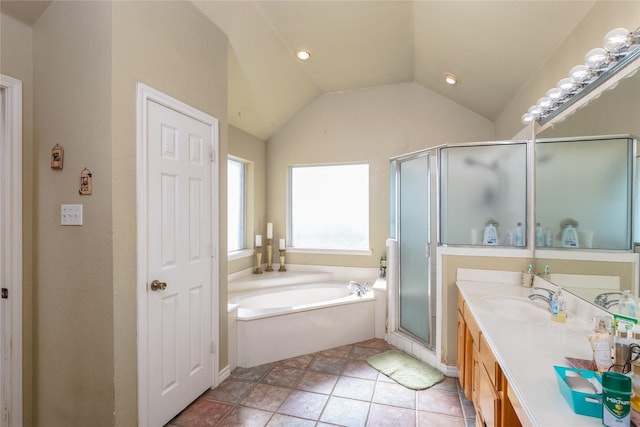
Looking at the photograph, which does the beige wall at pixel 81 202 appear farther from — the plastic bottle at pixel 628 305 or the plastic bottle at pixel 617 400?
the plastic bottle at pixel 628 305

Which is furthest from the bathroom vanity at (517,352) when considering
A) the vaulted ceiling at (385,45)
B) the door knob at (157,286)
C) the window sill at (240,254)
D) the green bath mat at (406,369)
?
the window sill at (240,254)

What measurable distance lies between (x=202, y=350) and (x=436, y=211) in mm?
2077

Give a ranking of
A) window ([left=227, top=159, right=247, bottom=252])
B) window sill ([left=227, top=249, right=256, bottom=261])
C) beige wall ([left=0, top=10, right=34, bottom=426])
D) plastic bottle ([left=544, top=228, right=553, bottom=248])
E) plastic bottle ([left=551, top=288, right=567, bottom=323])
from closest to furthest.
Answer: plastic bottle ([left=551, top=288, right=567, bottom=323]) < beige wall ([left=0, top=10, right=34, bottom=426]) < plastic bottle ([left=544, top=228, right=553, bottom=248]) < window sill ([left=227, top=249, right=256, bottom=261]) < window ([left=227, top=159, right=247, bottom=252])

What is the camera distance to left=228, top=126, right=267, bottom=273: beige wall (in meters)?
3.81

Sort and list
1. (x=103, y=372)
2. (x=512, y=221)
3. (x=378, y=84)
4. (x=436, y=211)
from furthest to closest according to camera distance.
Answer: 1. (x=378, y=84)
2. (x=436, y=211)
3. (x=512, y=221)
4. (x=103, y=372)

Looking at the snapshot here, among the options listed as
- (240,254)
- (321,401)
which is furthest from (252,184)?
(321,401)

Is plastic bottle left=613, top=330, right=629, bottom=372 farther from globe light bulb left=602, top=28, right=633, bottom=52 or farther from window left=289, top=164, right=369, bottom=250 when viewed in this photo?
window left=289, top=164, right=369, bottom=250

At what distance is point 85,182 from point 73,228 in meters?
0.26

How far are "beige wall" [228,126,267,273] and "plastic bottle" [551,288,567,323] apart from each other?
9.91 feet

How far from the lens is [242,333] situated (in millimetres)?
2689

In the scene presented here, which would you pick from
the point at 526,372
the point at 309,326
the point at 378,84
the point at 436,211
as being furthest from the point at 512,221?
the point at 378,84

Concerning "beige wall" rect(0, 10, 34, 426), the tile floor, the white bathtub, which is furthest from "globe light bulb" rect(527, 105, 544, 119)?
"beige wall" rect(0, 10, 34, 426)

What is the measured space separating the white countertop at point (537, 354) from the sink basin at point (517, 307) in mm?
62

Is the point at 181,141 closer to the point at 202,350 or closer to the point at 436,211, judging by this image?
the point at 202,350
